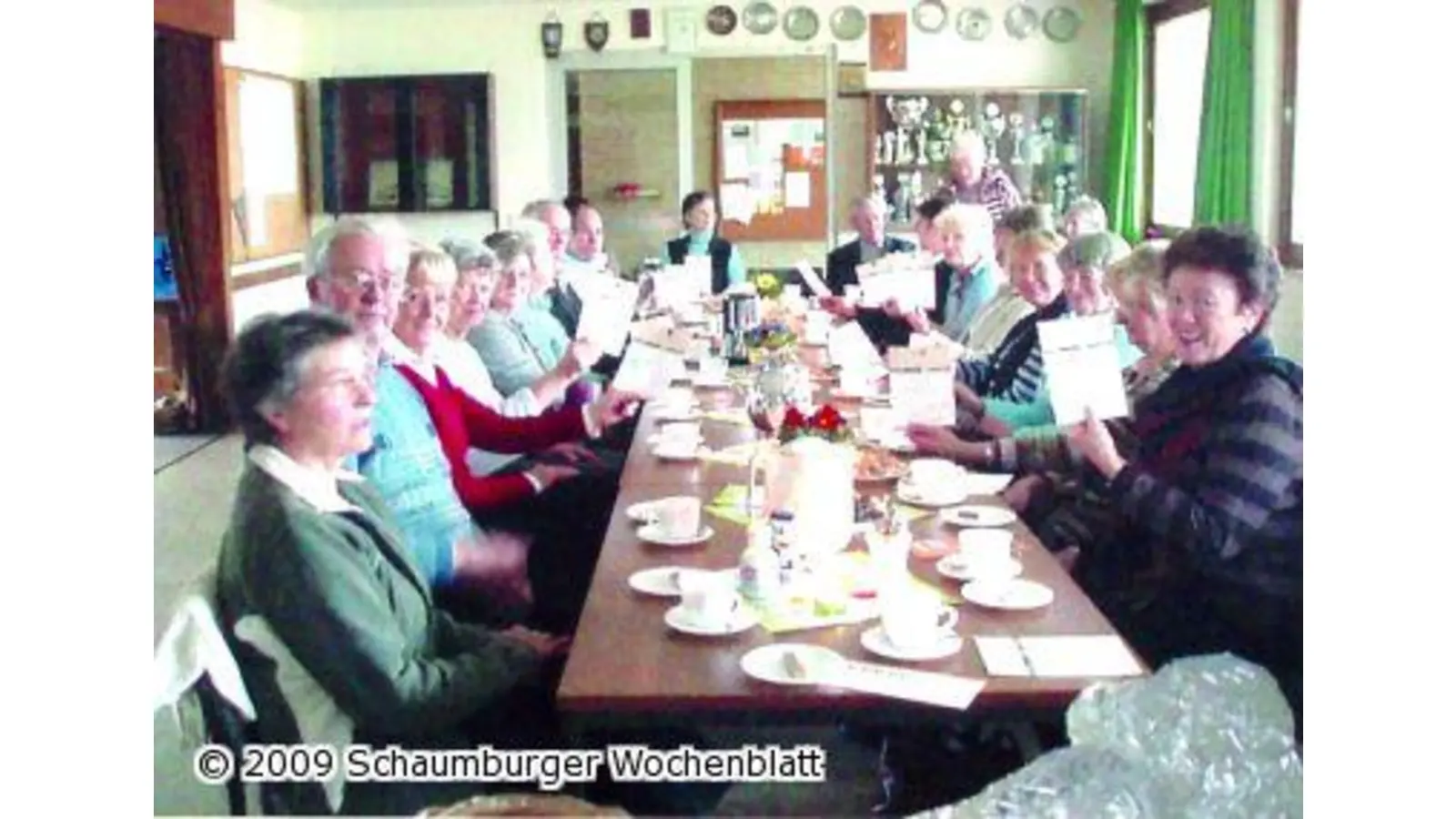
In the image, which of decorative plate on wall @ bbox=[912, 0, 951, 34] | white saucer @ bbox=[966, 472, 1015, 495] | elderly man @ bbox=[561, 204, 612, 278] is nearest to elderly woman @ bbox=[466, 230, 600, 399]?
elderly man @ bbox=[561, 204, 612, 278]

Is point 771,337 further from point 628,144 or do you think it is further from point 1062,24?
point 1062,24

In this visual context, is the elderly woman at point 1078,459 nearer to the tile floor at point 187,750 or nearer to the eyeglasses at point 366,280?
the tile floor at point 187,750

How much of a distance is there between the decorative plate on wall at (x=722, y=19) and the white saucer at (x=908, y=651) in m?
0.78

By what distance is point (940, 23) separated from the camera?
81.9 inches

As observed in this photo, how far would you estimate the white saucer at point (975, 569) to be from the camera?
2.00 metres

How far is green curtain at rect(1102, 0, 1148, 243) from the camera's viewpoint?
2.11 metres

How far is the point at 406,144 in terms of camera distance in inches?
86.1

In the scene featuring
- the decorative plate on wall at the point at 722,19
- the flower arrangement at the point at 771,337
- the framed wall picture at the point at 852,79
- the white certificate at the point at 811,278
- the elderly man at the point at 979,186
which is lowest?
the flower arrangement at the point at 771,337

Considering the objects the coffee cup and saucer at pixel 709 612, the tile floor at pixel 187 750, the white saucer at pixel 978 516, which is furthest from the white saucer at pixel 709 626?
the white saucer at pixel 978 516

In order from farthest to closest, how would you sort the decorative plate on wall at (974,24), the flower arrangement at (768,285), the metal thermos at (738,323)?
the metal thermos at (738,323) < the flower arrangement at (768,285) < the decorative plate on wall at (974,24)

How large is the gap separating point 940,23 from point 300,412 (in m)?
0.92
